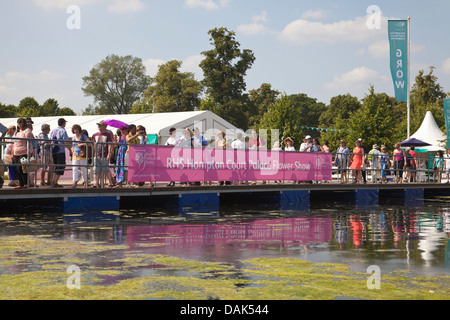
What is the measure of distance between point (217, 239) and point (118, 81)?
3497 inches

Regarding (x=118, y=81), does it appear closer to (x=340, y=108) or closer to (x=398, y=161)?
(x=340, y=108)

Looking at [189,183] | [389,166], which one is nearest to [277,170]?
[189,183]

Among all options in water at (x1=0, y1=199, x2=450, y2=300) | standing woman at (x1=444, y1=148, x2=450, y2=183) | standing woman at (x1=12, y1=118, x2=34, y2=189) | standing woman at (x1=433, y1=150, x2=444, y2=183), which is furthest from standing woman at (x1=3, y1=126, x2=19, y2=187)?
standing woman at (x1=444, y1=148, x2=450, y2=183)

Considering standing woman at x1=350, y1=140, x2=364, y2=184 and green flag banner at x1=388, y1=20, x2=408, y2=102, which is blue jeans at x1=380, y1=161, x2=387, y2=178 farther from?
green flag banner at x1=388, y1=20, x2=408, y2=102

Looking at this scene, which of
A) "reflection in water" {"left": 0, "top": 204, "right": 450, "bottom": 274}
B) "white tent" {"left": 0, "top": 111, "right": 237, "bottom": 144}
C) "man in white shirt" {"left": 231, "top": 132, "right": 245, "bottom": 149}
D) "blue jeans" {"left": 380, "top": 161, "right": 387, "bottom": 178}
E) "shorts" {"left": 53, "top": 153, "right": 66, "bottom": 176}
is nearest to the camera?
"reflection in water" {"left": 0, "top": 204, "right": 450, "bottom": 274}

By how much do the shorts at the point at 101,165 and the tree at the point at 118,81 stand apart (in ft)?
267

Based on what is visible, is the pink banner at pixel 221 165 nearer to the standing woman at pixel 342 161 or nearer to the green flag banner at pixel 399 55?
the standing woman at pixel 342 161

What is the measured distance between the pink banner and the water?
139 cm

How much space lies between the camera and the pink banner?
613 inches

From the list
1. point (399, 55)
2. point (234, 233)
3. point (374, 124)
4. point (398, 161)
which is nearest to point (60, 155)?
point (234, 233)

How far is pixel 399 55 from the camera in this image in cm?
3039

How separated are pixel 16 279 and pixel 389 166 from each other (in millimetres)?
20741

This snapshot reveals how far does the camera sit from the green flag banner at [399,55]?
1197 inches
